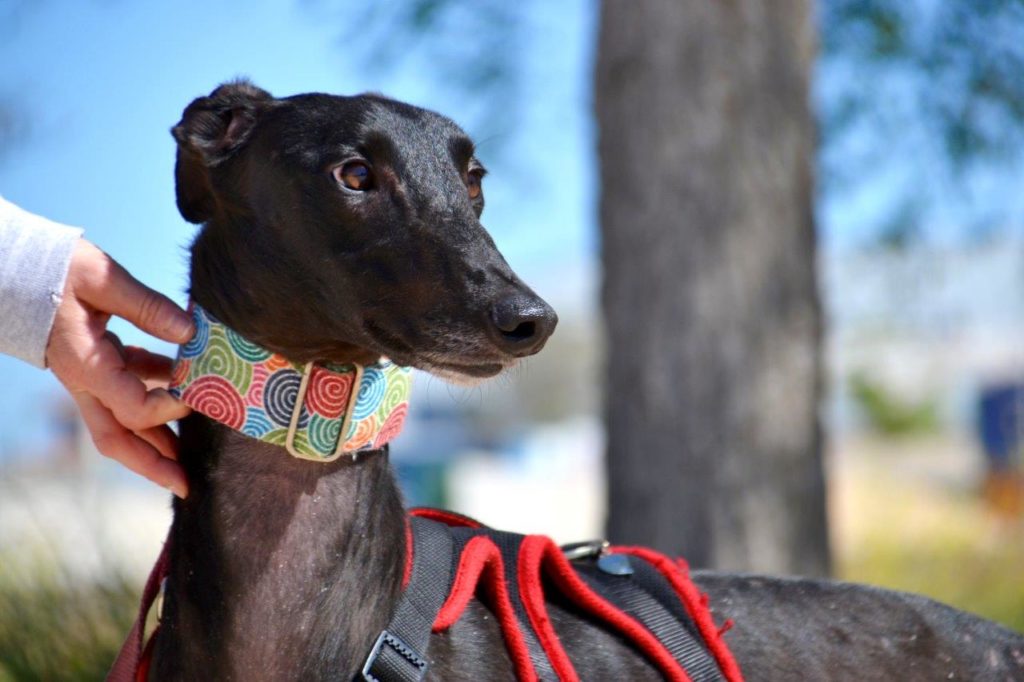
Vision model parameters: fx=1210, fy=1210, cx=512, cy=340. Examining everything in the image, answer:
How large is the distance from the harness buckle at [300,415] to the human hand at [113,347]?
198 millimetres

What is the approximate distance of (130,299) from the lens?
207 centimetres

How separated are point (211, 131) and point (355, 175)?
0.35 m

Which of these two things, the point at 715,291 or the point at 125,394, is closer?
the point at 125,394

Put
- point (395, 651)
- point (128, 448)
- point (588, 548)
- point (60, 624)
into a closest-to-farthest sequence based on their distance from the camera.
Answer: point (395, 651) < point (128, 448) < point (588, 548) < point (60, 624)

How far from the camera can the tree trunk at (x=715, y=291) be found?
4785 mm

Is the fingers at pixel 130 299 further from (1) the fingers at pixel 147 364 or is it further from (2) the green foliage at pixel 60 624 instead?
(2) the green foliage at pixel 60 624

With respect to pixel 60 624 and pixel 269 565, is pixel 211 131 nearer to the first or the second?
pixel 269 565

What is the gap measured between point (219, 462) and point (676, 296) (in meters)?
3.11

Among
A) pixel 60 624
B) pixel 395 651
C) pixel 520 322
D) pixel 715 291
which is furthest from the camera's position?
pixel 715 291

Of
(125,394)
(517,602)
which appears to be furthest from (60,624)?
(517,602)

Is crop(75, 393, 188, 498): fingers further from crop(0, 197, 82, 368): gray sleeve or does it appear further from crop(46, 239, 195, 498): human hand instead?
crop(0, 197, 82, 368): gray sleeve

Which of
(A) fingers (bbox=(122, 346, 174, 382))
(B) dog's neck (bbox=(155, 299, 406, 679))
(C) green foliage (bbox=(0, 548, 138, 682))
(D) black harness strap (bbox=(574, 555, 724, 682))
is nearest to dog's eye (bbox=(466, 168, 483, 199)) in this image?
(B) dog's neck (bbox=(155, 299, 406, 679))

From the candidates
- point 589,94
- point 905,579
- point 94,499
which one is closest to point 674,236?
point 589,94

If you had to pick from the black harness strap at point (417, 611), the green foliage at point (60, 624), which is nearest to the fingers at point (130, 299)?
the black harness strap at point (417, 611)
